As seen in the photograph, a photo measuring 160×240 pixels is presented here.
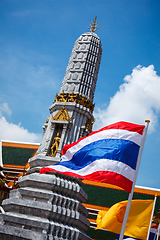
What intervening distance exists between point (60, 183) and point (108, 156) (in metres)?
4.39

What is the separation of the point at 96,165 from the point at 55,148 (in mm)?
5899

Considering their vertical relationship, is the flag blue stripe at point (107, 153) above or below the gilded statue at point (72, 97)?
below

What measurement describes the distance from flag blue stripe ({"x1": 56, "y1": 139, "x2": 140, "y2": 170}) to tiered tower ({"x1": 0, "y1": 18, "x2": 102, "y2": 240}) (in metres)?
3.11

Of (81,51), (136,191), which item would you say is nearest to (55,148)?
(81,51)

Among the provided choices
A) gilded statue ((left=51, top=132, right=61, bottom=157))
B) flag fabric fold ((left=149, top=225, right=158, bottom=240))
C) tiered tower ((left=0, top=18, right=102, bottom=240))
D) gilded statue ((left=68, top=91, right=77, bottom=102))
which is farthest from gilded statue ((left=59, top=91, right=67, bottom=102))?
flag fabric fold ((left=149, top=225, right=158, bottom=240))

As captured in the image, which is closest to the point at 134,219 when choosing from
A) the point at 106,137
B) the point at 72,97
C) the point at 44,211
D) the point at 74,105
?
the point at 44,211

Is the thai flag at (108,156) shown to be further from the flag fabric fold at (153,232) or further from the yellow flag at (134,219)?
the flag fabric fold at (153,232)

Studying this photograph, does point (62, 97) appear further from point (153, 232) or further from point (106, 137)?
point (153, 232)

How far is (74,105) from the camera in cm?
1459

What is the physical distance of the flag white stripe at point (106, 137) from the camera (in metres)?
8.45

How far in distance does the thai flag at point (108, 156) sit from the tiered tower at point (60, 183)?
292cm

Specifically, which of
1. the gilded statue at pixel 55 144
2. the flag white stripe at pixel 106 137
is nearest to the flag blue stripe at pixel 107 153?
the flag white stripe at pixel 106 137

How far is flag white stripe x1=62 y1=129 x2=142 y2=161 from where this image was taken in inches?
333

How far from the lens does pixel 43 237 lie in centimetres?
1009
